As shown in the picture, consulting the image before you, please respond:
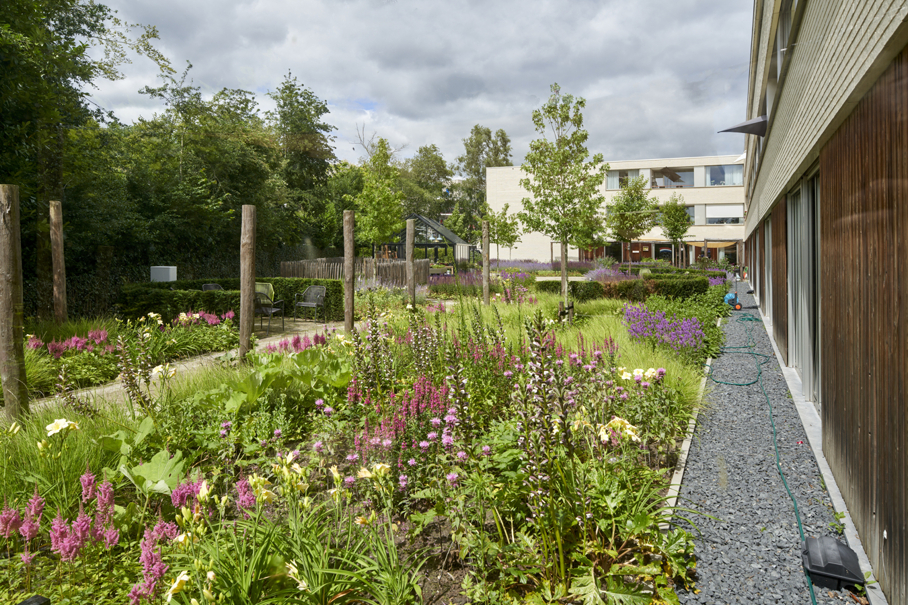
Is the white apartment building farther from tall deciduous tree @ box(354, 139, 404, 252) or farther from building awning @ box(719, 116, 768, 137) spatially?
Answer: building awning @ box(719, 116, 768, 137)

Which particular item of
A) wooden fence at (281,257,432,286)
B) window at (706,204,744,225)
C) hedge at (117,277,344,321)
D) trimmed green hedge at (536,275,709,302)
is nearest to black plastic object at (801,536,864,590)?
hedge at (117,277,344,321)

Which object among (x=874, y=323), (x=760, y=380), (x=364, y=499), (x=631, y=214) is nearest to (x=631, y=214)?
(x=631, y=214)

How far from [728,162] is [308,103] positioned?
3171 cm

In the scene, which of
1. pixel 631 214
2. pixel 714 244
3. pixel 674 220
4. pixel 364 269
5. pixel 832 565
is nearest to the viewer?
pixel 832 565

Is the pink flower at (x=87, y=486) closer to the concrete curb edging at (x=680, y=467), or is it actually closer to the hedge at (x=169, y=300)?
the concrete curb edging at (x=680, y=467)

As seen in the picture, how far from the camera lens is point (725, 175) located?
132 ft

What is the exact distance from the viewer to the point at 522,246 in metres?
43.1

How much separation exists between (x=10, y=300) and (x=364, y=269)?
1663 cm

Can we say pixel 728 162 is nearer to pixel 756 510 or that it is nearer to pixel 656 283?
pixel 656 283

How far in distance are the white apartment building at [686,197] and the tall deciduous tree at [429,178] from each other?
35.1 ft

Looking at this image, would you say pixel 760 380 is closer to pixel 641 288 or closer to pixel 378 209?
pixel 641 288

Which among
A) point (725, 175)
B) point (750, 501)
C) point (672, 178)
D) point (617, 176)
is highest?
point (617, 176)

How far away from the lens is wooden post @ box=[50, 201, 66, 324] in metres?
9.22

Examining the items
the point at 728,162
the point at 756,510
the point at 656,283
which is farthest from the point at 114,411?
the point at 728,162
